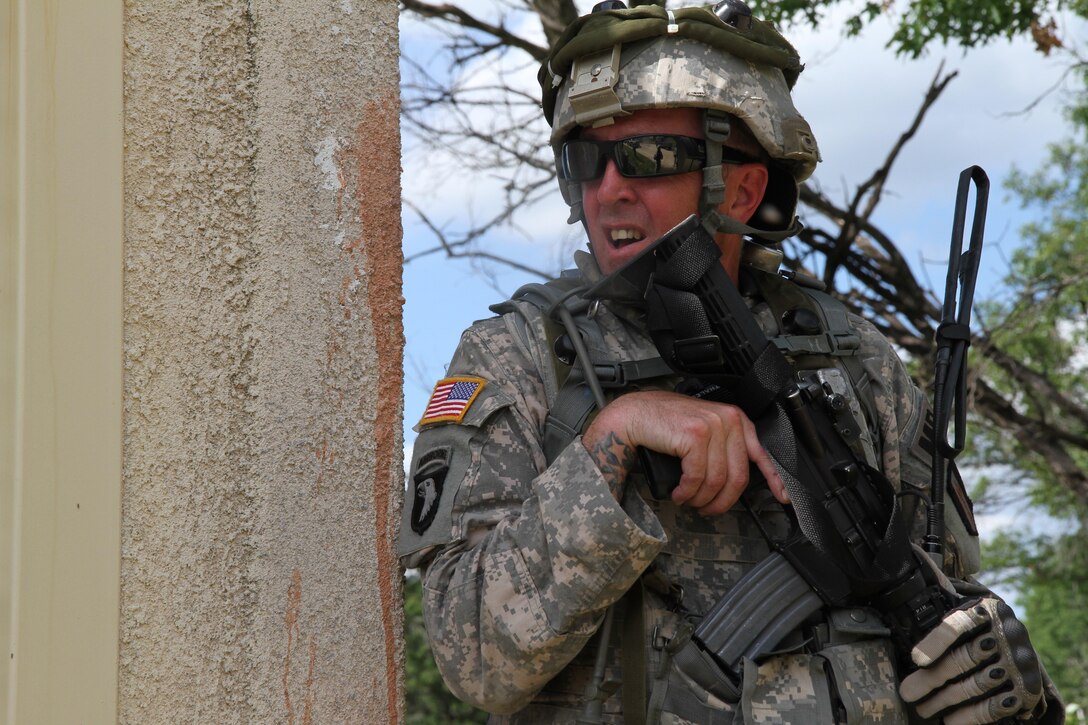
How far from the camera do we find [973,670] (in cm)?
221

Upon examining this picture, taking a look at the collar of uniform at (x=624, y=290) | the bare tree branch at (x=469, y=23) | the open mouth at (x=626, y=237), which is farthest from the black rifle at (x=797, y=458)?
the bare tree branch at (x=469, y=23)

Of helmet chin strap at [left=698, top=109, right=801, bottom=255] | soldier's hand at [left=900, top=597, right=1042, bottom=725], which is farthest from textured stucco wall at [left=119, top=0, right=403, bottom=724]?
soldier's hand at [left=900, top=597, right=1042, bottom=725]

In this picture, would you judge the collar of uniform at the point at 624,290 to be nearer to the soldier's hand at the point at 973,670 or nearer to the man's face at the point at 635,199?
the man's face at the point at 635,199

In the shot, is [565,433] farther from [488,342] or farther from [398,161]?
[398,161]

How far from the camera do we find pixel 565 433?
7.00 ft

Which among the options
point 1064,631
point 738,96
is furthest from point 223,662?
point 1064,631

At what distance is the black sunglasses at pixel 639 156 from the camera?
2.38 metres

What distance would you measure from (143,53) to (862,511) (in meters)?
1.50

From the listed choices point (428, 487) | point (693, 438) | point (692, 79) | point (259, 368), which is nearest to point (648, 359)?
point (693, 438)

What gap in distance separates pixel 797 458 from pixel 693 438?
289 mm

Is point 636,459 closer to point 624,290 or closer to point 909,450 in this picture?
point 624,290

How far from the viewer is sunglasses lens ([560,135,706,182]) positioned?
7.82ft

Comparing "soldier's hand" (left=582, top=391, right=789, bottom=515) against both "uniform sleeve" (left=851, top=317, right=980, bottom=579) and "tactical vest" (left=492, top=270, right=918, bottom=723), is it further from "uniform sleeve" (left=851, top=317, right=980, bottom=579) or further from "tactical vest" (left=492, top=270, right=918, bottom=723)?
"uniform sleeve" (left=851, top=317, right=980, bottom=579)

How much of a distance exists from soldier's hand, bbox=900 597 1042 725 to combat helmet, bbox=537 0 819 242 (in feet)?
3.01
